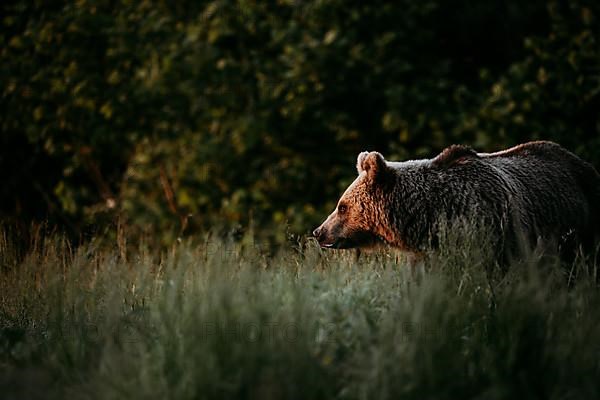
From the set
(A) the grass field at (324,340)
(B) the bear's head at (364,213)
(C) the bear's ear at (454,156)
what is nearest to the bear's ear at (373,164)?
(B) the bear's head at (364,213)

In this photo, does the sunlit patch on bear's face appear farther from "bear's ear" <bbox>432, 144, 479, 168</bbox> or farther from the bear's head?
"bear's ear" <bbox>432, 144, 479, 168</bbox>

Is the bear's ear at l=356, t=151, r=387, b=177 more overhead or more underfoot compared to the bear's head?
more overhead

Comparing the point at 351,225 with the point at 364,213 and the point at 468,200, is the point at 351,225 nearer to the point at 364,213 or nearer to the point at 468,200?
the point at 364,213

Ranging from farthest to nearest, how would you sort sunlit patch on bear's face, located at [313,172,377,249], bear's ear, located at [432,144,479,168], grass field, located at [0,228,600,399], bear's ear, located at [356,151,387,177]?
sunlit patch on bear's face, located at [313,172,377,249] < bear's ear, located at [432,144,479,168] < bear's ear, located at [356,151,387,177] < grass field, located at [0,228,600,399]

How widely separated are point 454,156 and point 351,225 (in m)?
0.91

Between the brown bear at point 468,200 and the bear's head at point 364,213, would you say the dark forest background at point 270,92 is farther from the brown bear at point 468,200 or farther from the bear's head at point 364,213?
the bear's head at point 364,213

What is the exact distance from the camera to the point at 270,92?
12086 millimetres

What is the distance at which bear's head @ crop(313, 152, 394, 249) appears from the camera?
598 cm

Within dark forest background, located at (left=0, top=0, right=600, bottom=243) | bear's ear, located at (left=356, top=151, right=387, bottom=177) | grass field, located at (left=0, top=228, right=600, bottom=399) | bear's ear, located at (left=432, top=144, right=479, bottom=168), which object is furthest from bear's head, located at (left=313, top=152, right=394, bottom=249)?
dark forest background, located at (left=0, top=0, right=600, bottom=243)

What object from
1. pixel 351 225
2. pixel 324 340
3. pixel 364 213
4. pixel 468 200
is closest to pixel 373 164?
pixel 364 213

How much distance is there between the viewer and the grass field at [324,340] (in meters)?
3.56

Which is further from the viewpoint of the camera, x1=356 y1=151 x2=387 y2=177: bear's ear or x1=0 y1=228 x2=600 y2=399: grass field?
x1=356 y1=151 x2=387 y2=177: bear's ear

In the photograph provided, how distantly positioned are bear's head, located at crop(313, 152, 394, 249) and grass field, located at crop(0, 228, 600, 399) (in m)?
0.77

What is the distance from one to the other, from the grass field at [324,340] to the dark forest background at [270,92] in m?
6.88
